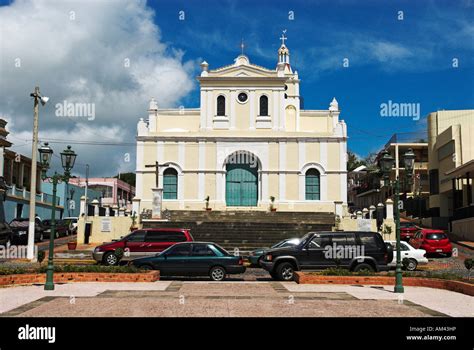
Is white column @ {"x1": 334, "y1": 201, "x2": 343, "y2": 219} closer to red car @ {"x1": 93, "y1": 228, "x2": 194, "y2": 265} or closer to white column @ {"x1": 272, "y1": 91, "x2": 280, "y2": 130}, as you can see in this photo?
white column @ {"x1": 272, "y1": 91, "x2": 280, "y2": 130}

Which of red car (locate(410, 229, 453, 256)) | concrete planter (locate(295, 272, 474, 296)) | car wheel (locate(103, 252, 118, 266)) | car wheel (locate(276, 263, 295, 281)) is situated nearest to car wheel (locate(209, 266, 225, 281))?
car wheel (locate(276, 263, 295, 281))

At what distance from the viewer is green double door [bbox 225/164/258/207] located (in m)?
41.0

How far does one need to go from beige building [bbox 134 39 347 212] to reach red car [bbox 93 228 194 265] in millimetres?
17650

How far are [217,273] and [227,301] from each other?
19.1ft

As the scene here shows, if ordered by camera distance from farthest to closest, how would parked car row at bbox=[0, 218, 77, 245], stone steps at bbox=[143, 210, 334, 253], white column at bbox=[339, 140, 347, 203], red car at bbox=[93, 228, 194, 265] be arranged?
white column at bbox=[339, 140, 347, 203] → stone steps at bbox=[143, 210, 334, 253] → parked car row at bbox=[0, 218, 77, 245] → red car at bbox=[93, 228, 194, 265]

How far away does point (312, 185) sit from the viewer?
40.9 m

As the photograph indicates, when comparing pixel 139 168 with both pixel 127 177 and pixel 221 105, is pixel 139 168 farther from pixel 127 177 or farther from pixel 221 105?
pixel 127 177

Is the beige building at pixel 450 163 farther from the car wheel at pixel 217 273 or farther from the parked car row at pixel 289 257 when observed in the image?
the car wheel at pixel 217 273

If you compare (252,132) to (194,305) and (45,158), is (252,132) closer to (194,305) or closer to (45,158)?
(45,158)

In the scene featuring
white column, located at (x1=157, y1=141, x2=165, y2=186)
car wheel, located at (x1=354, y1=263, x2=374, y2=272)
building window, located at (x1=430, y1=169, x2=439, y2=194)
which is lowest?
car wheel, located at (x1=354, y1=263, x2=374, y2=272)

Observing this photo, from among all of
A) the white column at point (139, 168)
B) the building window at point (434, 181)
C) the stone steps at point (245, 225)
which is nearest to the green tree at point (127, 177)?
the white column at point (139, 168)

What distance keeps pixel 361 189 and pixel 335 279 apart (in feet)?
194

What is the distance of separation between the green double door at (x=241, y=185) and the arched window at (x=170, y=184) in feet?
11.7

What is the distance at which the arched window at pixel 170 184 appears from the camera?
134ft
